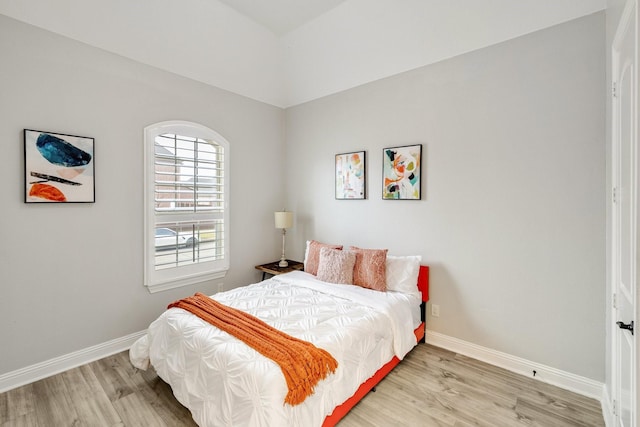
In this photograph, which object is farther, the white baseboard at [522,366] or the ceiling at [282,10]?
the ceiling at [282,10]

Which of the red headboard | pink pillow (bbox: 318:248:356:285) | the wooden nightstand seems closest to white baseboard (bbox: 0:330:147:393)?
the wooden nightstand

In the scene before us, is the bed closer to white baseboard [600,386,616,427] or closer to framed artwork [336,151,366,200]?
framed artwork [336,151,366,200]

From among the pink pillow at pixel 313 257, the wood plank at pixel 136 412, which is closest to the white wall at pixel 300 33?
the pink pillow at pixel 313 257

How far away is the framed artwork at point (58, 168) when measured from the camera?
237 cm

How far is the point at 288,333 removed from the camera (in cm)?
202

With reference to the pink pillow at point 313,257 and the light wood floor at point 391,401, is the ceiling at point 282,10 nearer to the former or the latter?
the pink pillow at point 313,257

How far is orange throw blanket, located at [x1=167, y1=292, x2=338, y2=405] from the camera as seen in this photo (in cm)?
159

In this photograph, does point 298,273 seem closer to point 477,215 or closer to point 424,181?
point 424,181

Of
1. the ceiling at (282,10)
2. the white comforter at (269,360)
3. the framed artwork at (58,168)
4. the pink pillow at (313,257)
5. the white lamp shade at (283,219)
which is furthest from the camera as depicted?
the white lamp shade at (283,219)

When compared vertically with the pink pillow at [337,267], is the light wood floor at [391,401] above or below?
below

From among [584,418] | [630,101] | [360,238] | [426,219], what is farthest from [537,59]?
[584,418]

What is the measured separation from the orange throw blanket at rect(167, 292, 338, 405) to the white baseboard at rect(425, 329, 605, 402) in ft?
5.48

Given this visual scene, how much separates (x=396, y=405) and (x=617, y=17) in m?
2.83

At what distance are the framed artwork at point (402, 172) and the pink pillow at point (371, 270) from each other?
0.69 m
